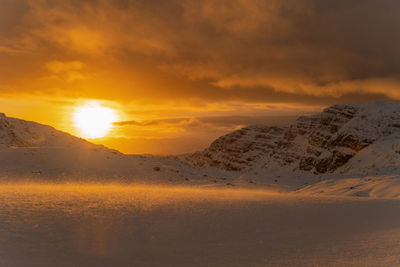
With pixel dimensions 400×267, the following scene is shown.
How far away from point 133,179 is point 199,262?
1156cm

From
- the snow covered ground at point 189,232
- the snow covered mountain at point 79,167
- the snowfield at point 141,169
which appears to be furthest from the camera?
the snow covered mountain at point 79,167

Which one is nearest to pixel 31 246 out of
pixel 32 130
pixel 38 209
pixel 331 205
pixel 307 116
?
pixel 38 209

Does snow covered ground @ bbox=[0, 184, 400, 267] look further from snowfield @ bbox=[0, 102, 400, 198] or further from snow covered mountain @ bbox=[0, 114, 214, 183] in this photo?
snow covered mountain @ bbox=[0, 114, 214, 183]

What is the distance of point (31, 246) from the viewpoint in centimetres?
498

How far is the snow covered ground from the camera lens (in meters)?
4.77

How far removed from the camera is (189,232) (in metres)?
6.07

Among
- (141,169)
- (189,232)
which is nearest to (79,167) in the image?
(141,169)

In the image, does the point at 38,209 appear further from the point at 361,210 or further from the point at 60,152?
the point at 60,152

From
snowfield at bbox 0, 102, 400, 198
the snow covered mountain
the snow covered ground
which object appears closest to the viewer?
the snow covered ground

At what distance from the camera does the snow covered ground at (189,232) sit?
477 centimetres

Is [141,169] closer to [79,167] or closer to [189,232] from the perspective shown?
[79,167]

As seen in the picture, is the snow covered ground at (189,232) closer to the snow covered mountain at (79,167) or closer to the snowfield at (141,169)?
the snowfield at (141,169)

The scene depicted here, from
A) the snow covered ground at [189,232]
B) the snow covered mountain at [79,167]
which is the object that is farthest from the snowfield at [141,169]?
the snow covered ground at [189,232]

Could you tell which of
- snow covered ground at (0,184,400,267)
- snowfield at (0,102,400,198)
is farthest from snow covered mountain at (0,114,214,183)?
snow covered ground at (0,184,400,267)
